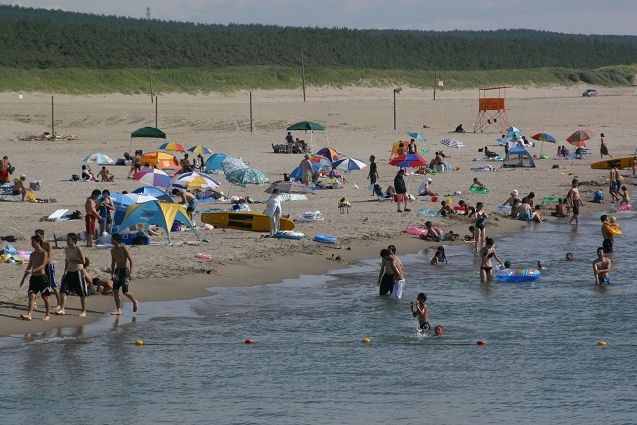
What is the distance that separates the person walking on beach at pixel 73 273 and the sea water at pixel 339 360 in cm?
63

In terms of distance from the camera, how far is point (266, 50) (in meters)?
111

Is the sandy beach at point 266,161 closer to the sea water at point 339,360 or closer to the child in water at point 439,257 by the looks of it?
the sea water at point 339,360

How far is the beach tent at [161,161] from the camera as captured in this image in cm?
3841

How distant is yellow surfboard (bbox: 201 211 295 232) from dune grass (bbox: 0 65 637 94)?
166ft

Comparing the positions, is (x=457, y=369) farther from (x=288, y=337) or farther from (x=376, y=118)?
(x=376, y=118)

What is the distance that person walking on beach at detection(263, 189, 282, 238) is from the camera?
25109 millimetres

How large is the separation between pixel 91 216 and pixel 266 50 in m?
88.7

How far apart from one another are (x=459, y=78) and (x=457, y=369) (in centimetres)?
8920

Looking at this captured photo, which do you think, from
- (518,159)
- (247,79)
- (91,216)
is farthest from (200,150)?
(247,79)

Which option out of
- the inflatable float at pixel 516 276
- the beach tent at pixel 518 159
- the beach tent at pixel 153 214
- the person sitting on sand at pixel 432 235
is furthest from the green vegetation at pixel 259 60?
the inflatable float at pixel 516 276

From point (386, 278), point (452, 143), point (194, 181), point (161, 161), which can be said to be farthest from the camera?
point (452, 143)

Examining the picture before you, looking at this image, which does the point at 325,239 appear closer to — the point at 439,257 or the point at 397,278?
the point at 439,257

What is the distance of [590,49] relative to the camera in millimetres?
151250

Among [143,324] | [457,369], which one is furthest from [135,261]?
[457,369]
